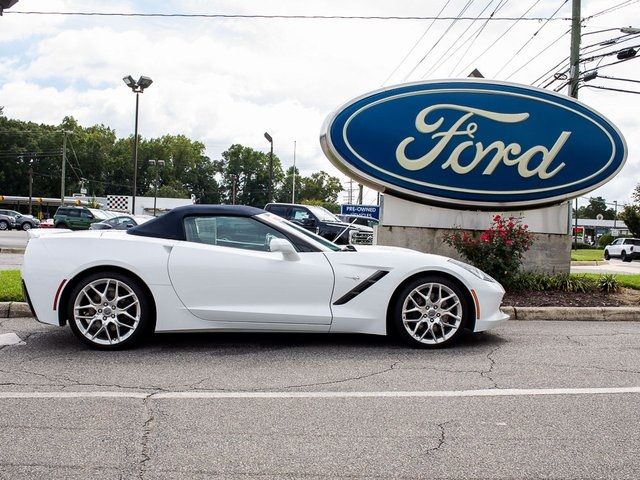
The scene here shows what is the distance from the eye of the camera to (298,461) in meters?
3.23

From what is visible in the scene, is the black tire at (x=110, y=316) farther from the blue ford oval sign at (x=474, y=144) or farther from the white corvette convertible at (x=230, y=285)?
the blue ford oval sign at (x=474, y=144)

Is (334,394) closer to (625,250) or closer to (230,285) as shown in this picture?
(230,285)

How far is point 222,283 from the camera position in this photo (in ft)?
18.6

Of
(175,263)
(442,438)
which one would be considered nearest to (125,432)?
(442,438)

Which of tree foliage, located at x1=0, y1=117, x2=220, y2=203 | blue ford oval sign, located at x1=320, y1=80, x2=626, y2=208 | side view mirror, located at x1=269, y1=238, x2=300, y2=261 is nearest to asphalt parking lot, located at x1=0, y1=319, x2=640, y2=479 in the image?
side view mirror, located at x1=269, y1=238, x2=300, y2=261

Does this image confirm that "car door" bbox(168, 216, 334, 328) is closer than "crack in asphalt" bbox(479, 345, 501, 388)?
No

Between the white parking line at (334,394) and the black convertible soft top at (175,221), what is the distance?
188 centimetres

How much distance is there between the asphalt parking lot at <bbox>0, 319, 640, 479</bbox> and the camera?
319 centimetres

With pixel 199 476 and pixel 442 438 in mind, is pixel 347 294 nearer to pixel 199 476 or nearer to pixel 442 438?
pixel 442 438

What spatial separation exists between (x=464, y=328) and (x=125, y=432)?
3.44m

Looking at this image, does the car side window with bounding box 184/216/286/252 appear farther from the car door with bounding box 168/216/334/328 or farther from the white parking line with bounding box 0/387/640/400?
the white parking line with bounding box 0/387/640/400

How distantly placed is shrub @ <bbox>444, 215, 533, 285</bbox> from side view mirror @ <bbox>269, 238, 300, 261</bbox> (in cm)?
437

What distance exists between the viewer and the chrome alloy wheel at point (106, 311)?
5637mm

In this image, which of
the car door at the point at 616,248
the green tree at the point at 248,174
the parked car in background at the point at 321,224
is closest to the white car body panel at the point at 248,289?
the parked car in background at the point at 321,224
